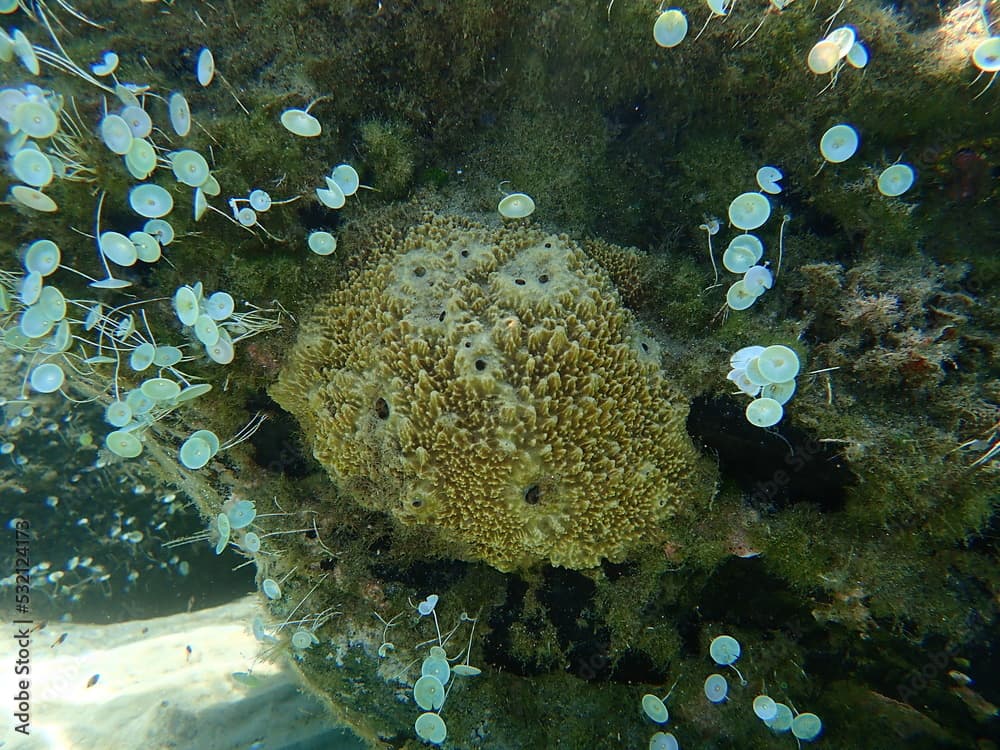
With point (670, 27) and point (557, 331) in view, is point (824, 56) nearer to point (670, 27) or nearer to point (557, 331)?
point (670, 27)

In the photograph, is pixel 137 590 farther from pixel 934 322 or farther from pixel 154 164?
pixel 934 322

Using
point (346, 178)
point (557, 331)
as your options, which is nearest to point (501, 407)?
point (557, 331)

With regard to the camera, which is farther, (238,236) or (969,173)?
(238,236)

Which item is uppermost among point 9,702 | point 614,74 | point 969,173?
point 614,74

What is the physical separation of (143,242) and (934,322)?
611 cm

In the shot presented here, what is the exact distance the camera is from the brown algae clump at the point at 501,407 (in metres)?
3.42

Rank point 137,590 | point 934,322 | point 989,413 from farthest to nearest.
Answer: point 137,590 → point 934,322 → point 989,413

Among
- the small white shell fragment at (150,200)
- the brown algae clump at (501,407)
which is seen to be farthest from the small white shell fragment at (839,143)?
the small white shell fragment at (150,200)

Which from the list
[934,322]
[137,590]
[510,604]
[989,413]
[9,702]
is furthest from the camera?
[137,590]

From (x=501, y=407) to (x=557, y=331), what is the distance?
0.70 metres

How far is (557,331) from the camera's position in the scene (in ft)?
11.3

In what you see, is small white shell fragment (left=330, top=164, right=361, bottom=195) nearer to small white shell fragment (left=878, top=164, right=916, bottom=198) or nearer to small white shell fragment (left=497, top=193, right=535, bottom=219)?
small white shell fragment (left=497, top=193, right=535, bottom=219)

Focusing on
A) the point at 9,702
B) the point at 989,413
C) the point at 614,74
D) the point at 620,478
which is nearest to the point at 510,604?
the point at 620,478

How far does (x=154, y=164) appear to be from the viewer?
357 centimetres
